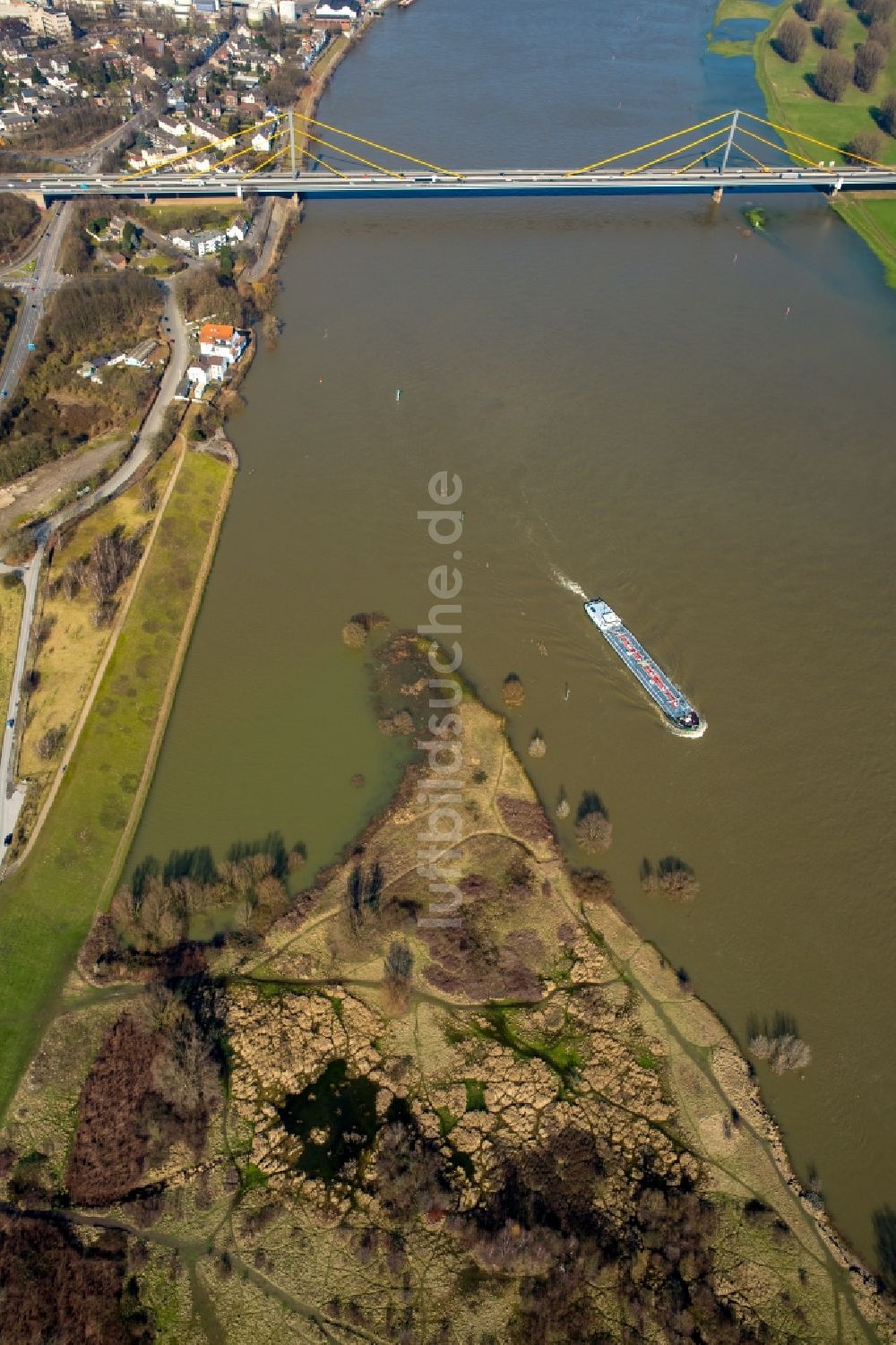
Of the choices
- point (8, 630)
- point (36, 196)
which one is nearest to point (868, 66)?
point (36, 196)

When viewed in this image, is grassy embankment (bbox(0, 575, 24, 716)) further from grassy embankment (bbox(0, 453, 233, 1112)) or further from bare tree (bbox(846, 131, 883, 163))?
bare tree (bbox(846, 131, 883, 163))

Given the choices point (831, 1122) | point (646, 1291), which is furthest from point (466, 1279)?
point (831, 1122)

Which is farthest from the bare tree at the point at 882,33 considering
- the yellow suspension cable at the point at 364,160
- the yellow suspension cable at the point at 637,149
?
the yellow suspension cable at the point at 364,160

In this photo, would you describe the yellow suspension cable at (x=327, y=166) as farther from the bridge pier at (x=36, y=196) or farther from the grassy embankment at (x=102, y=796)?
the grassy embankment at (x=102, y=796)

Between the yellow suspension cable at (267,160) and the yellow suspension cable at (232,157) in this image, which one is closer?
the yellow suspension cable at (267,160)

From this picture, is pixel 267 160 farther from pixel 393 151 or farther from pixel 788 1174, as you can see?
pixel 788 1174

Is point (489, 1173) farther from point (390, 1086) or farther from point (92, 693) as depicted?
point (92, 693)

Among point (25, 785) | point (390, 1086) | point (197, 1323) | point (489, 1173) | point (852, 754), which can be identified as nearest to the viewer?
point (197, 1323)
